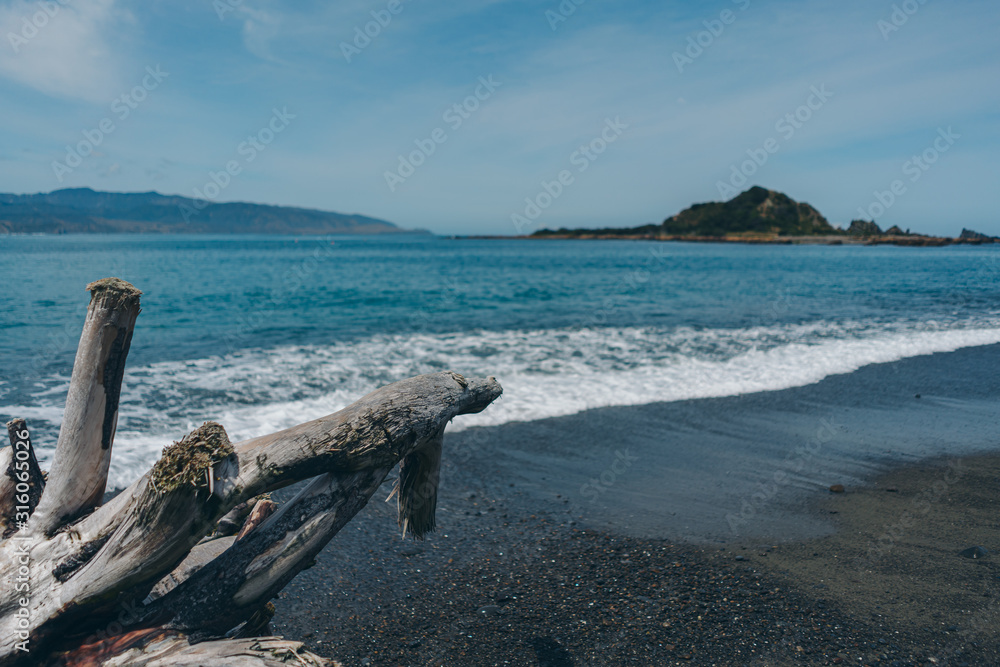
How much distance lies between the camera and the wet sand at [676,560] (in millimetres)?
3980

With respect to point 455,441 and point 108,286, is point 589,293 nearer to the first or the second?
point 455,441

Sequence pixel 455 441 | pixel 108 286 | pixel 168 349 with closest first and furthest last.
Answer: pixel 108 286
pixel 455 441
pixel 168 349

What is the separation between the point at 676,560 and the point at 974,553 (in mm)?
2763

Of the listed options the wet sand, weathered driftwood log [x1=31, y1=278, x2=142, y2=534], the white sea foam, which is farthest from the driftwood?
the white sea foam

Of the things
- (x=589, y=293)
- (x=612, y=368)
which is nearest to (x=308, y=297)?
(x=589, y=293)

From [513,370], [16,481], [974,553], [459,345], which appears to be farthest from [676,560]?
[459,345]

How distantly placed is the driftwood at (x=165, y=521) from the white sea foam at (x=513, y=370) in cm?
445

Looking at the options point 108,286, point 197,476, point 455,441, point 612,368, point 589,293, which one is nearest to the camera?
point 197,476

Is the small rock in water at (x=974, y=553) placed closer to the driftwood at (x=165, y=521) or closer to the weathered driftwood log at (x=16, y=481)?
the driftwood at (x=165, y=521)

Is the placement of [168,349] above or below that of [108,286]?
below

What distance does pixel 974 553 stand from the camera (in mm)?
5027

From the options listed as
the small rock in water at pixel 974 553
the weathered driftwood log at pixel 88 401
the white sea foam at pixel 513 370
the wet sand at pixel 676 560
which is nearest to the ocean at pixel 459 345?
the white sea foam at pixel 513 370

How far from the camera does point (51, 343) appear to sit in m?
15.9

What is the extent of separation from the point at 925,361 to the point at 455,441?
12.4 metres
